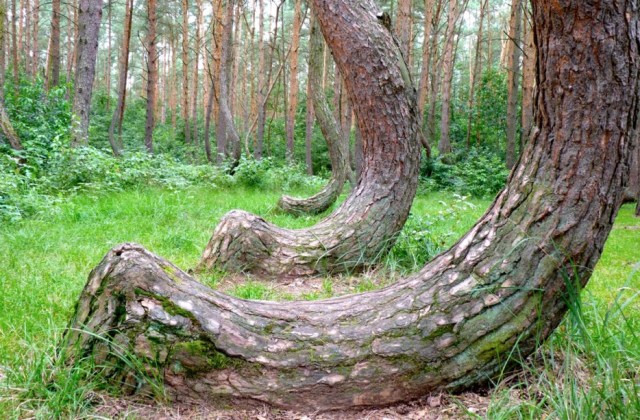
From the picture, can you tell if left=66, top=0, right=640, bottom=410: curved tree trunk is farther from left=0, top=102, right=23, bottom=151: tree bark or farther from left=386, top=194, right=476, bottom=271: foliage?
left=0, top=102, right=23, bottom=151: tree bark

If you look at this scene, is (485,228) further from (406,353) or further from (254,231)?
(254,231)

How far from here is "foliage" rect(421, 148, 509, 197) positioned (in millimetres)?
15867

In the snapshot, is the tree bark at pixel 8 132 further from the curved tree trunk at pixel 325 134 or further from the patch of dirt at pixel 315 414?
the patch of dirt at pixel 315 414

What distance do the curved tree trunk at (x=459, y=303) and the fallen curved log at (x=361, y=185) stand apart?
2020 mm

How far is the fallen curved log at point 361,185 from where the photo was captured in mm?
4277

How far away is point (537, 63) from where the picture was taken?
220 centimetres

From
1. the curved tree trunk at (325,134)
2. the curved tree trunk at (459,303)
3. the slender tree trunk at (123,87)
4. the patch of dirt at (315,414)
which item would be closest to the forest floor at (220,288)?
the patch of dirt at (315,414)

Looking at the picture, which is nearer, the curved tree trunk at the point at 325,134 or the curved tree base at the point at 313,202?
the curved tree base at the point at 313,202

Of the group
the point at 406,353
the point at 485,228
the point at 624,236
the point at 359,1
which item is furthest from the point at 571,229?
the point at 624,236

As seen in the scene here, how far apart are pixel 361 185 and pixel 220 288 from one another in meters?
1.65

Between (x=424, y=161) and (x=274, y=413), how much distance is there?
16045 mm

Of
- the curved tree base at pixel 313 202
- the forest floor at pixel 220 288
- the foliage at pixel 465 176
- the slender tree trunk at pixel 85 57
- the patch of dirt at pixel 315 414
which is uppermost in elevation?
the slender tree trunk at pixel 85 57

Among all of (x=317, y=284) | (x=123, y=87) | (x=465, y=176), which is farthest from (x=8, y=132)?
(x=465, y=176)

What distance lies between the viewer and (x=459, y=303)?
226 centimetres
